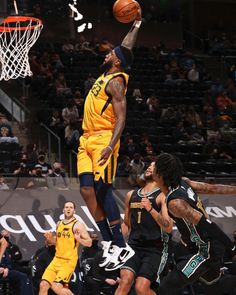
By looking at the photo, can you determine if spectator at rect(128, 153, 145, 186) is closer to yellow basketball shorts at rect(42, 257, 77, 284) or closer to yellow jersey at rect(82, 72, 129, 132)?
yellow basketball shorts at rect(42, 257, 77, 284)

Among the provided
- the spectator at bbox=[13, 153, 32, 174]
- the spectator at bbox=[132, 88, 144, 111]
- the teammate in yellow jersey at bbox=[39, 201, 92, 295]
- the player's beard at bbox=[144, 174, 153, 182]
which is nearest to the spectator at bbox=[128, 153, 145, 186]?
the teammate in yellow jersey at bbox=[39, 201, 92, 295]

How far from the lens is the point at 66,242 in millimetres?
11930

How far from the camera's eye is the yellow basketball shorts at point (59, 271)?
1166 cm

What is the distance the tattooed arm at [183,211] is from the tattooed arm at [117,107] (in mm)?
912

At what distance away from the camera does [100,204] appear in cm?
802

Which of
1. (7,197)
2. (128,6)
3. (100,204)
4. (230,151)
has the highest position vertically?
(128,6)

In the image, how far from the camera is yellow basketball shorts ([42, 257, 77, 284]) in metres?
11.7

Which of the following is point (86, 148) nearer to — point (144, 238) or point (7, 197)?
point (144, 238)

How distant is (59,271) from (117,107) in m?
4.49

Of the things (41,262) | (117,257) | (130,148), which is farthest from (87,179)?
(130,148)

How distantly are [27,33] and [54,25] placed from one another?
36.6 feet

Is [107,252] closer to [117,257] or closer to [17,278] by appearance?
[117,257]

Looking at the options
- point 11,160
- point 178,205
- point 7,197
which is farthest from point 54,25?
point 178,205

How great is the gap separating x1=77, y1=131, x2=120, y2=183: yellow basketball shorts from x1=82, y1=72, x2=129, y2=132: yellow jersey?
0.28 ft
